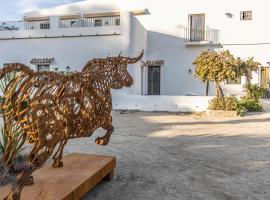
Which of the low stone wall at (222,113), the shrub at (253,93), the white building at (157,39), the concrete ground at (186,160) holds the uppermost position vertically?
the white building at (157,39)

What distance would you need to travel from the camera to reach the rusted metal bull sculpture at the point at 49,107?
3404 millimetres

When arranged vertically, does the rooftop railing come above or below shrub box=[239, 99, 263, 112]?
above

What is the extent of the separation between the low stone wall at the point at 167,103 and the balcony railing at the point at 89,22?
619 cm

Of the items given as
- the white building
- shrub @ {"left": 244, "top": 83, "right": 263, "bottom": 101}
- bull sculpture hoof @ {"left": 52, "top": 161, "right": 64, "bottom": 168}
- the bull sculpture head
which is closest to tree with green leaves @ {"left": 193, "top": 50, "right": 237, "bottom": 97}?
shrub @ {"left": 244, "top": 83, "right": 263, "bottom": 101}

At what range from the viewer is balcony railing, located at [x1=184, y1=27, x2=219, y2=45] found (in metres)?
19.8

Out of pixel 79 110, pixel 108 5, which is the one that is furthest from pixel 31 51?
pixel 79 110

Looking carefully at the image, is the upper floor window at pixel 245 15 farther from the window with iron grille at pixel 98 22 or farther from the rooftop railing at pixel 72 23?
the window with iron grille at pixel 98 22

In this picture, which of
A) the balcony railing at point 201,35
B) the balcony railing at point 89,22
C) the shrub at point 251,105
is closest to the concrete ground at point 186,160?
the shrub at point 251,105

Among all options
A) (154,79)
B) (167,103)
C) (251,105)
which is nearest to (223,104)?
(251,105)

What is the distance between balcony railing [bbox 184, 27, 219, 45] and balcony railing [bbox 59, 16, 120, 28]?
4063 mm

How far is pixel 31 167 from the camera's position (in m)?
3.36

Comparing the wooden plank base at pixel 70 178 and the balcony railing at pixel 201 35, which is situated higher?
the balcony railing at pixel 201 35

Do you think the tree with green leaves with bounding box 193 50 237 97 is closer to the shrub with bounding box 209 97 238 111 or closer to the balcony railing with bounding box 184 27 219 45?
the shrub with bounding box 209 97 238 111

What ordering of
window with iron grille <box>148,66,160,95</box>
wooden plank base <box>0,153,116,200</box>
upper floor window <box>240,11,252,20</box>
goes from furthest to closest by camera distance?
window with iron grille <box>148,66,160,95</box>
upper floor window <box>240,11,252,20</box>
wooden plank base <box>0,153,116,200</box>
